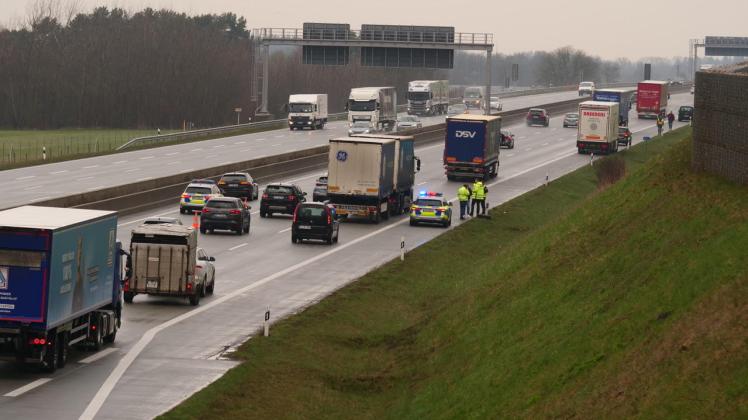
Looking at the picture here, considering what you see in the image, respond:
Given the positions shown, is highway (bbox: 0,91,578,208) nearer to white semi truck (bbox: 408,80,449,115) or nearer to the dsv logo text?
the dsv logo text

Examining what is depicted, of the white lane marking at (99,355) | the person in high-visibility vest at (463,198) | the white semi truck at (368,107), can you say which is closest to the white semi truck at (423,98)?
the white semi truck at (368,107)

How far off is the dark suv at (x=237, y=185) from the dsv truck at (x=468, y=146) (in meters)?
14.9

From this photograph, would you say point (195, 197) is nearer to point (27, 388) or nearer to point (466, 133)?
point (466, 133)

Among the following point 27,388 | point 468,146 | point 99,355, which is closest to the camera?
point 27,388

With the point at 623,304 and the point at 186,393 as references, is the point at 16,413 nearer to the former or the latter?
the point at 186,393

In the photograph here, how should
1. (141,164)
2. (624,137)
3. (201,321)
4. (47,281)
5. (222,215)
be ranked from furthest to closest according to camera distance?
(624,137) < (141,164) < (222,215) < (201,321) < (47,281)

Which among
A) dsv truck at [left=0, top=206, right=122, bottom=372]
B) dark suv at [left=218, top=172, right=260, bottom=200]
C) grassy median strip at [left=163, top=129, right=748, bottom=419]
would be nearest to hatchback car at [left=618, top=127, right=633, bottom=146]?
dark suv at [left=218, top=172, right=260, bottom=200]

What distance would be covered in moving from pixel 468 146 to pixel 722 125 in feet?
154

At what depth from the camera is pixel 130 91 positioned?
543 feet

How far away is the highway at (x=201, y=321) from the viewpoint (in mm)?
24781

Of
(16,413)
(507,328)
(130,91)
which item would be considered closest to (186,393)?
(16,413)

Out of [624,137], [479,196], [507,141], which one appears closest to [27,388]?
[479,196]

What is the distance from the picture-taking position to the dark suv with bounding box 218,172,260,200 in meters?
67.9

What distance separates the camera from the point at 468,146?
79.2 m
